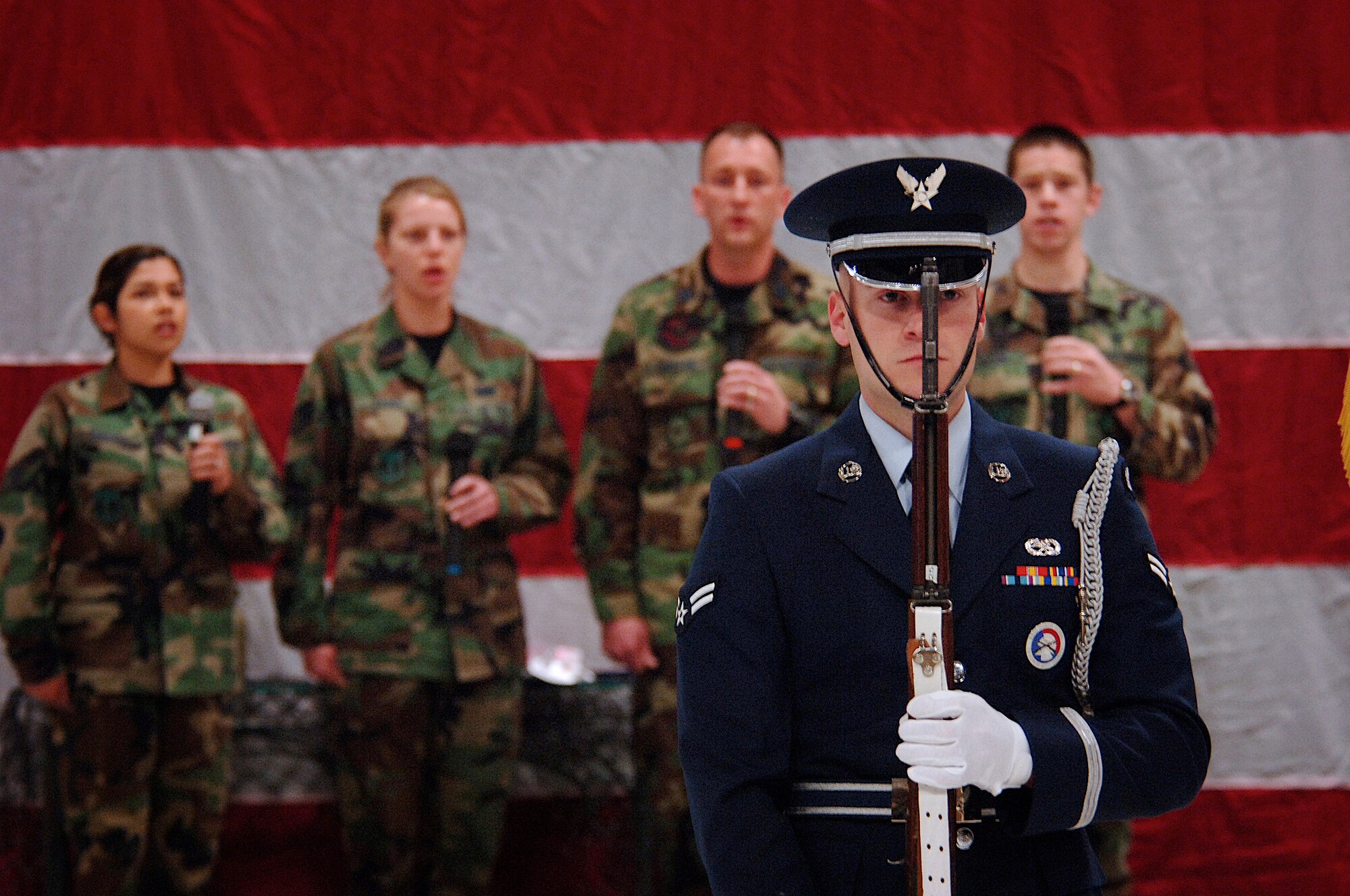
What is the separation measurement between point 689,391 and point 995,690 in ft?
5.57

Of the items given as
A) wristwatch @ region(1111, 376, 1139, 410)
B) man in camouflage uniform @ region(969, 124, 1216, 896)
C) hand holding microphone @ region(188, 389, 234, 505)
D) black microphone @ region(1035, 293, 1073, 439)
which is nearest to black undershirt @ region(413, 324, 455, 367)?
hand holding microphone @ region(188, 389, 234, 505)

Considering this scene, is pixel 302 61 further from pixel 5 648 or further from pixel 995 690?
pixel 995 690

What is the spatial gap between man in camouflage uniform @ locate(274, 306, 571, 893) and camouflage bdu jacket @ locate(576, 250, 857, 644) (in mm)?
159

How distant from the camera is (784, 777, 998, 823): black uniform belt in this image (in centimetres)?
120

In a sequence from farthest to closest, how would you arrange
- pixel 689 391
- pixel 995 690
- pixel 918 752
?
pixel 689 391 → pixel 995 690 → pixel 918 752

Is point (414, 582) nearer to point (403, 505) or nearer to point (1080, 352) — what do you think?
point (403, 505)

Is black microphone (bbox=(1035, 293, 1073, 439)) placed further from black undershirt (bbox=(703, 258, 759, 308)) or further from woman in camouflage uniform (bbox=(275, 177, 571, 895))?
woman in camouflage uniform (bbox=(275, 177, 571, 895))

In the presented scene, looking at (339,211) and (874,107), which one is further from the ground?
(874,107)

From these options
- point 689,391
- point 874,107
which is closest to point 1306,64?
point 874,107

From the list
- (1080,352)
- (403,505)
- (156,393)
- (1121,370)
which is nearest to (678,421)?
(403,505)

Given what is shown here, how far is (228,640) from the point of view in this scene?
9.85ft

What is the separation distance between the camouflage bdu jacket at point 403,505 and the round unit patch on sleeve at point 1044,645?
1.80m

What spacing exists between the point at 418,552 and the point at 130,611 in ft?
2.02

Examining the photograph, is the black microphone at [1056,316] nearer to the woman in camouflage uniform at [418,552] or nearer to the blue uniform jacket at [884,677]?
the woman in camouflage uniform at [418,552]
